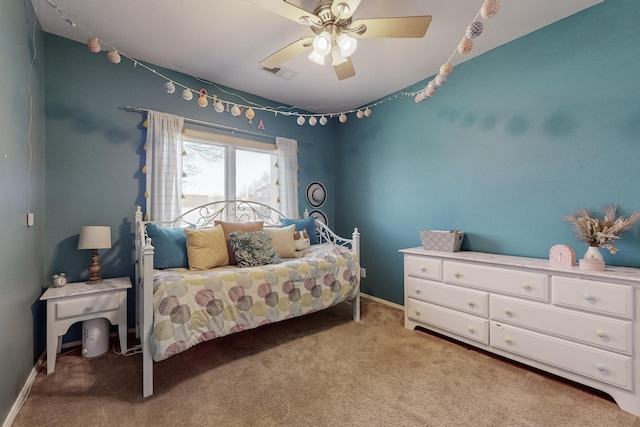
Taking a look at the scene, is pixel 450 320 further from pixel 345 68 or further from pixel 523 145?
pixel 345 68

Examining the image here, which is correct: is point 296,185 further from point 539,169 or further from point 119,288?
point 539,169

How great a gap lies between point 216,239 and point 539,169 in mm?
2708

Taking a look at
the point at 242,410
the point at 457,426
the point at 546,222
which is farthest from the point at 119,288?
the point at 546,222

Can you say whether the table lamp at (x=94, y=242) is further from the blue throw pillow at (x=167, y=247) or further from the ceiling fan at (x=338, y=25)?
the ceiling fan at (x=338, y=25)

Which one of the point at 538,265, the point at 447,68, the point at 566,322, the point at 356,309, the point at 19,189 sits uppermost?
the point at 447,68

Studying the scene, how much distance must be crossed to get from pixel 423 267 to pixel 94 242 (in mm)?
2745

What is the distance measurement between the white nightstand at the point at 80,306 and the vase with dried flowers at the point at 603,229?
10.8ft

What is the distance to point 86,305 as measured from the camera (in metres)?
2.02

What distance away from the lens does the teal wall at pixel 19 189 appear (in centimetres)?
141

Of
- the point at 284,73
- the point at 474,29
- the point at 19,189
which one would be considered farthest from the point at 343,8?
the point at 19,189

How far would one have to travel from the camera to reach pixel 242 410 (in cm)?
155

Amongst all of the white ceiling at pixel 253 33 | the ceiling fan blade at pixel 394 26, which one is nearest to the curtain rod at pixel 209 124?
the white ceiling at pixel 253 33

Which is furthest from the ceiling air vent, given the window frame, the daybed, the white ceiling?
the daybed

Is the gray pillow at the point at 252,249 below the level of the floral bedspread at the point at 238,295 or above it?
above
